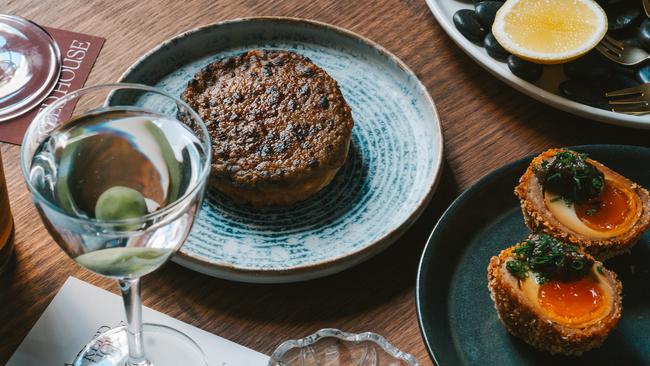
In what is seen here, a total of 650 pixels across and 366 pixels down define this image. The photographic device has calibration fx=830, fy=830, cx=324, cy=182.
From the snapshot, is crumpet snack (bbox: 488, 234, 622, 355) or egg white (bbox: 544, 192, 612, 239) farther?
egg white (bbox: 544, 192, 612, 239)

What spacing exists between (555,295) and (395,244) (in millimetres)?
277

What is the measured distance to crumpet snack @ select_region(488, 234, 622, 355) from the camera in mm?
1192

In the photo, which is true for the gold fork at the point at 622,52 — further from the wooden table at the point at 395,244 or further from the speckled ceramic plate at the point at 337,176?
the speckled ceramic plate at the point at 337,176

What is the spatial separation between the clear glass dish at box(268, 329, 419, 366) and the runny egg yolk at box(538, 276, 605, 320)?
0.71ft

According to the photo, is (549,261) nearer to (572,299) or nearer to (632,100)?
(572,299)

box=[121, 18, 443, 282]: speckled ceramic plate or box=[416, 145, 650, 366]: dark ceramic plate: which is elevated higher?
box=[121, 18, 443, 282]: speckled ceramic plate

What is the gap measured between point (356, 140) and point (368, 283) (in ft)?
0.99

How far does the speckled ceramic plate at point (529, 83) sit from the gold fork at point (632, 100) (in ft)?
0.09

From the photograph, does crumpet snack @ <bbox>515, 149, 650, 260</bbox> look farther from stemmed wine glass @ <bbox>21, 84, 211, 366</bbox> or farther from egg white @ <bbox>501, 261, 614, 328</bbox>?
stemmed wine glass @ <bbox>21, 84, 211, 366</bbox>

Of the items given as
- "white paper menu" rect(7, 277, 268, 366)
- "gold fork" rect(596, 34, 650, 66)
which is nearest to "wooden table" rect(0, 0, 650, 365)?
"white paper menu" rect(7, 277, 268, 366)

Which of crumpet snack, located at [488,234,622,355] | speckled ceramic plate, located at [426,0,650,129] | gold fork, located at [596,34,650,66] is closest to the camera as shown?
crumpet snack, located at [488,234,622,355]

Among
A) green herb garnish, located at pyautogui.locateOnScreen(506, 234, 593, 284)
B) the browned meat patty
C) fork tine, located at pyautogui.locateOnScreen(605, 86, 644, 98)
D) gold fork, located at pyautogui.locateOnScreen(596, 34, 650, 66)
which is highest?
the browned meat patty

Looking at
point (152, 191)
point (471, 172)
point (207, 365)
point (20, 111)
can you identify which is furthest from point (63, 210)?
point (471, 172)

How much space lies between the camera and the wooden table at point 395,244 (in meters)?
1.28
